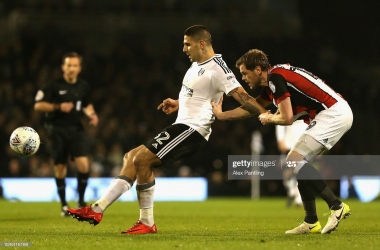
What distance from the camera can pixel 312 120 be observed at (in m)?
5.57

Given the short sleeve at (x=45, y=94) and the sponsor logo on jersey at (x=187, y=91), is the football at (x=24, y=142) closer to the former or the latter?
the short sleeve at (x=45, y=94)

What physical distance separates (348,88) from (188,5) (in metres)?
8.24

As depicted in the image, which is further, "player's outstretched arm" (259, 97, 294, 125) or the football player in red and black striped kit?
the football player in red and black striped kit

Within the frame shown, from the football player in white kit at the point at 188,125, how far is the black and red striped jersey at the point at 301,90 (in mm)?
335

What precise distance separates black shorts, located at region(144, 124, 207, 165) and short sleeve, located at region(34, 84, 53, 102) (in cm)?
340

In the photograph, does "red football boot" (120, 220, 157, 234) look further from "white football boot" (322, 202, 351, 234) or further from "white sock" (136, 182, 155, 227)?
"white football boot" (322, 202, 351, 234)

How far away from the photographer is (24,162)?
13.8 m

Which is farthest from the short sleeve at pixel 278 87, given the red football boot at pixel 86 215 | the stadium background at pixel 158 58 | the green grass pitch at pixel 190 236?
the stadium background at pixel 158 58

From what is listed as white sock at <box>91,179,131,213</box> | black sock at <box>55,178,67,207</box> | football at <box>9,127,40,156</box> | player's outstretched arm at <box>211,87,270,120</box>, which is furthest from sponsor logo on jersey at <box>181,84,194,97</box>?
black sock at <box>55,178,67,207</box>

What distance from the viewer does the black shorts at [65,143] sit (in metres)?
8.22

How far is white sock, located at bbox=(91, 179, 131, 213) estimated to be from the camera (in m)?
5.12

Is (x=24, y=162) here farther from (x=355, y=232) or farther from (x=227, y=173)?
(x=355, y=232)

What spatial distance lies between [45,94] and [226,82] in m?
3.91

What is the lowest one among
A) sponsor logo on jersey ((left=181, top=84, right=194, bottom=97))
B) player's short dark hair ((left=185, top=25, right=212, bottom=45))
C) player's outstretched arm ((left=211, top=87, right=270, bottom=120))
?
player's outstretched arm ((left=211, top=87, right=270, bottom=120))
